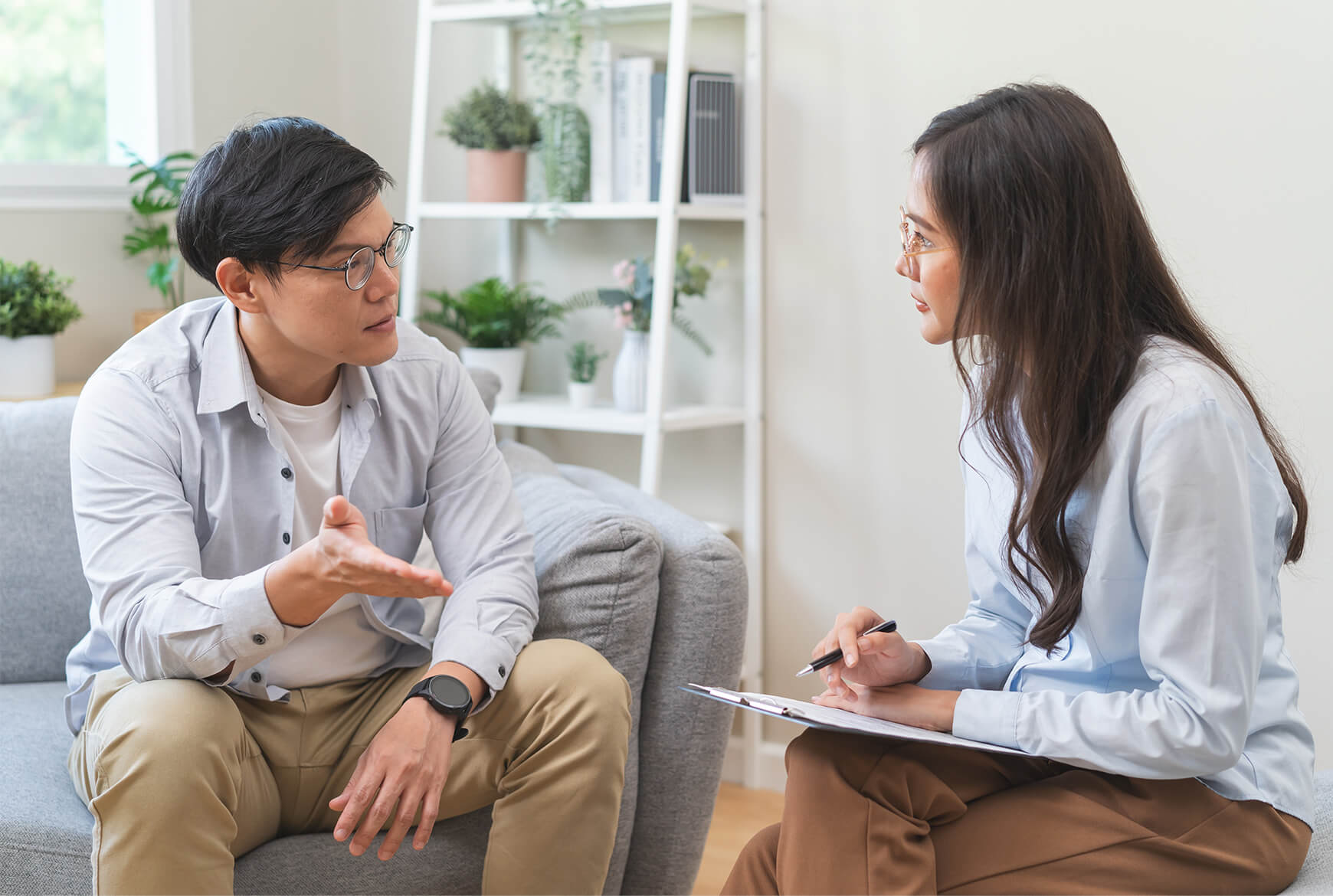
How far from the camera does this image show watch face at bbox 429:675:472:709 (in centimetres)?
137

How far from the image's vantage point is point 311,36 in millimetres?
2920

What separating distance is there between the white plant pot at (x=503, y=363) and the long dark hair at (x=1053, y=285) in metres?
1.61

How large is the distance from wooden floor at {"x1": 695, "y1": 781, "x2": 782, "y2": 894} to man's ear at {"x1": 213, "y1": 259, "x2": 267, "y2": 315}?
1.18 meters

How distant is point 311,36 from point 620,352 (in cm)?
111

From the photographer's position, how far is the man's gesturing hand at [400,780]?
4.26 feet

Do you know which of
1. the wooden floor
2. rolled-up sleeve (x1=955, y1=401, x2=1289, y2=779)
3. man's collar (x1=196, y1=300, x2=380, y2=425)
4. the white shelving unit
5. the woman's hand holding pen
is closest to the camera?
rolled-up sleeve (x1=955, y1=401, x2=1289, y2=779)

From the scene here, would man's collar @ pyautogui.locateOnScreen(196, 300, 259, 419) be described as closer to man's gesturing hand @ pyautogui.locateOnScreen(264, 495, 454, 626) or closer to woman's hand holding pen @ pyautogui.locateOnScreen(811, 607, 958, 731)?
man's gesturing hand @ pyautogui.locateOnScreen(264, 495, 454, 626)

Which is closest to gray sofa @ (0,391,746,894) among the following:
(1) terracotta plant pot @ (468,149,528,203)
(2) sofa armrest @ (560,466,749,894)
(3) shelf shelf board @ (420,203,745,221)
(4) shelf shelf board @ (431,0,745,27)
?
(2) sofa armrest @ (560,466,749,894)

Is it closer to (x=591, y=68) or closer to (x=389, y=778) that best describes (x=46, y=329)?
(x=591, y=68)

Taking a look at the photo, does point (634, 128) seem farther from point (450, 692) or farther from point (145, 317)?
point (450, 692)

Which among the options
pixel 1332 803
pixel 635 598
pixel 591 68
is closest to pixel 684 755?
pixel 635 598

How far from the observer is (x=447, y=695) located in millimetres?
1379

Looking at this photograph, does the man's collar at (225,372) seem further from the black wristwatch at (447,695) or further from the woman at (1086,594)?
the woman at (1086,594)

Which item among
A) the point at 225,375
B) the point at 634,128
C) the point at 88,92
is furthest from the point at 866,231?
the point at 88,92
